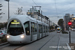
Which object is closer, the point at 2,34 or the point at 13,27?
the point at 13,27

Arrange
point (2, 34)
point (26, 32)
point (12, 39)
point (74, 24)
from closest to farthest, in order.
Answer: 1. point (12, 39)
2. point (26, 32)
3. point (2, 34)
4. point (74, 24)

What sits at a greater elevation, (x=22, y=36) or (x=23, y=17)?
(x=23, y=17)

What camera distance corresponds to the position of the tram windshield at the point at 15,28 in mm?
16216

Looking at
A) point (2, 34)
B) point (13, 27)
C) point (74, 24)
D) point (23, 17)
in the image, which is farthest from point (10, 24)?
point (74, 24)

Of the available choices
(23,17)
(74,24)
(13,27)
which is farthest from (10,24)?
(74,24)

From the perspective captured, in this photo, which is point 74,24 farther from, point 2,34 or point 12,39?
point 12,39

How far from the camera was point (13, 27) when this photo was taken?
16.4m

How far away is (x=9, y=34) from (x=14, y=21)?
1.54m

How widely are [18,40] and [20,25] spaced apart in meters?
1.71

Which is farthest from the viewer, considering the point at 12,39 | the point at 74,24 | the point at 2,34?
the point at 74,24

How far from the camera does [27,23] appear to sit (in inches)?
697

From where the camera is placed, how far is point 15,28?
53.7 feet

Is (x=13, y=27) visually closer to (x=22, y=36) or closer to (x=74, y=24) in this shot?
(x=22, y=36)

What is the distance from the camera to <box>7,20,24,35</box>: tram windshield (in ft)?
53.2
